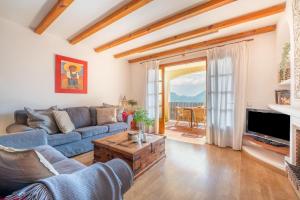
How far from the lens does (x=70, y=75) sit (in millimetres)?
3461

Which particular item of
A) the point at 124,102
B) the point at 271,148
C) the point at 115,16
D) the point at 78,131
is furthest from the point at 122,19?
the point at 271,148

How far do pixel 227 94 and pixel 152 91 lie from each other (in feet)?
7.06

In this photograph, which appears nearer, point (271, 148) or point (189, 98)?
point (271, 148)

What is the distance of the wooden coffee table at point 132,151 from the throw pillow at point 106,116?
103 centimetres

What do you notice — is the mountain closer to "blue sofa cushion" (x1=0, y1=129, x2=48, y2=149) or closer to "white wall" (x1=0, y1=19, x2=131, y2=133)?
"white wall" (x1=0, y1=19, x2=131, y2=133)

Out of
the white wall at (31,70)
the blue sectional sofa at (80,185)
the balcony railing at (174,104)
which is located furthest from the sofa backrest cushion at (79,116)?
the balcony railing at (174,104)

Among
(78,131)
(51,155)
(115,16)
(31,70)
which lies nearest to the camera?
(51,155)

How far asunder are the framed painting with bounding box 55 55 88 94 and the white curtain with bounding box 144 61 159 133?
184cm

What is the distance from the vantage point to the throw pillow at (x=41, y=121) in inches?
95.2

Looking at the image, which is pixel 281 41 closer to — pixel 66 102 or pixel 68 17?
pixel 68 17

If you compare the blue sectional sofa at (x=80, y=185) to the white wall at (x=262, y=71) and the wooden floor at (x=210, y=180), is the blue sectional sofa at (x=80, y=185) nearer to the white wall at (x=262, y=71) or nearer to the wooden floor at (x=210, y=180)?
the wooden floor at (x=210, y=180)

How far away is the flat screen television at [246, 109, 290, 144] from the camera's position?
2256mm

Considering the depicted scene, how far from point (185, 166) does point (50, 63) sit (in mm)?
3455

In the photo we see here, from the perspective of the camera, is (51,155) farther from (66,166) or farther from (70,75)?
(70,75)
